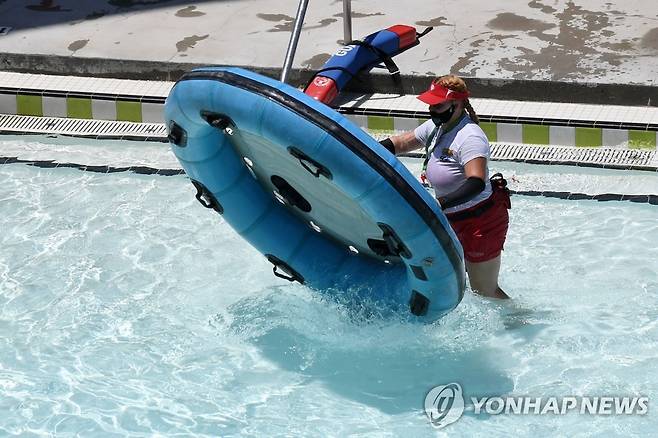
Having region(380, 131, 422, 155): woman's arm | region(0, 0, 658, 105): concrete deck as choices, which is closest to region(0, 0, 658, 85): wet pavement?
region(0, 0, 658, 105): concrete deck

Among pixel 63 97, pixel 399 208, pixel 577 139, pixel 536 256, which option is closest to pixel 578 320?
pixel 536 256

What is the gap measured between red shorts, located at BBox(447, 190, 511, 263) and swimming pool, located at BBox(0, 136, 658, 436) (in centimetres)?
44

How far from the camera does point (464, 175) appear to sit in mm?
5488

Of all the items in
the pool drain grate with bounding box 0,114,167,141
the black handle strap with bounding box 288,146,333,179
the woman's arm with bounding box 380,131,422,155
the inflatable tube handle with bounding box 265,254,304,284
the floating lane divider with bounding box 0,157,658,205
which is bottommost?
the pool drain grate with bounding box 0,114,167,141

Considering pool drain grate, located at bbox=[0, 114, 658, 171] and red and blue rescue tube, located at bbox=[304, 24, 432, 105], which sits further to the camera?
red and blue rescue tube, located at bbox=[304, 24, 432, 105]

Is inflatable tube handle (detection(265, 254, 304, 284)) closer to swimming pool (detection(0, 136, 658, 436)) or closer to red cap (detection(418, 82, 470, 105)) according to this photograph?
swimming pool (detection(0, 136, 658, 436))

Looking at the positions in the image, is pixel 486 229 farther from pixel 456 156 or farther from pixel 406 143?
pixel 406 143

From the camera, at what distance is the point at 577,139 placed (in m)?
8.12

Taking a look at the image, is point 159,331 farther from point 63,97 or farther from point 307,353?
point 63,97

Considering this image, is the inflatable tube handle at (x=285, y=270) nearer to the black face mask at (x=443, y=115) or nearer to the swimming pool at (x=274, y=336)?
the swimming pool at (x=274, y=336)

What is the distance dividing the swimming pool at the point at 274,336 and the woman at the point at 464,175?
1.58ft

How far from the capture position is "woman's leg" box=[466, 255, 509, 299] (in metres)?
5.79

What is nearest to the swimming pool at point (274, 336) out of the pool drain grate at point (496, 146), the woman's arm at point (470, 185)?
the pool drain grate at point (496, 146)

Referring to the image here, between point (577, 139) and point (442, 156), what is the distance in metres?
2.87
